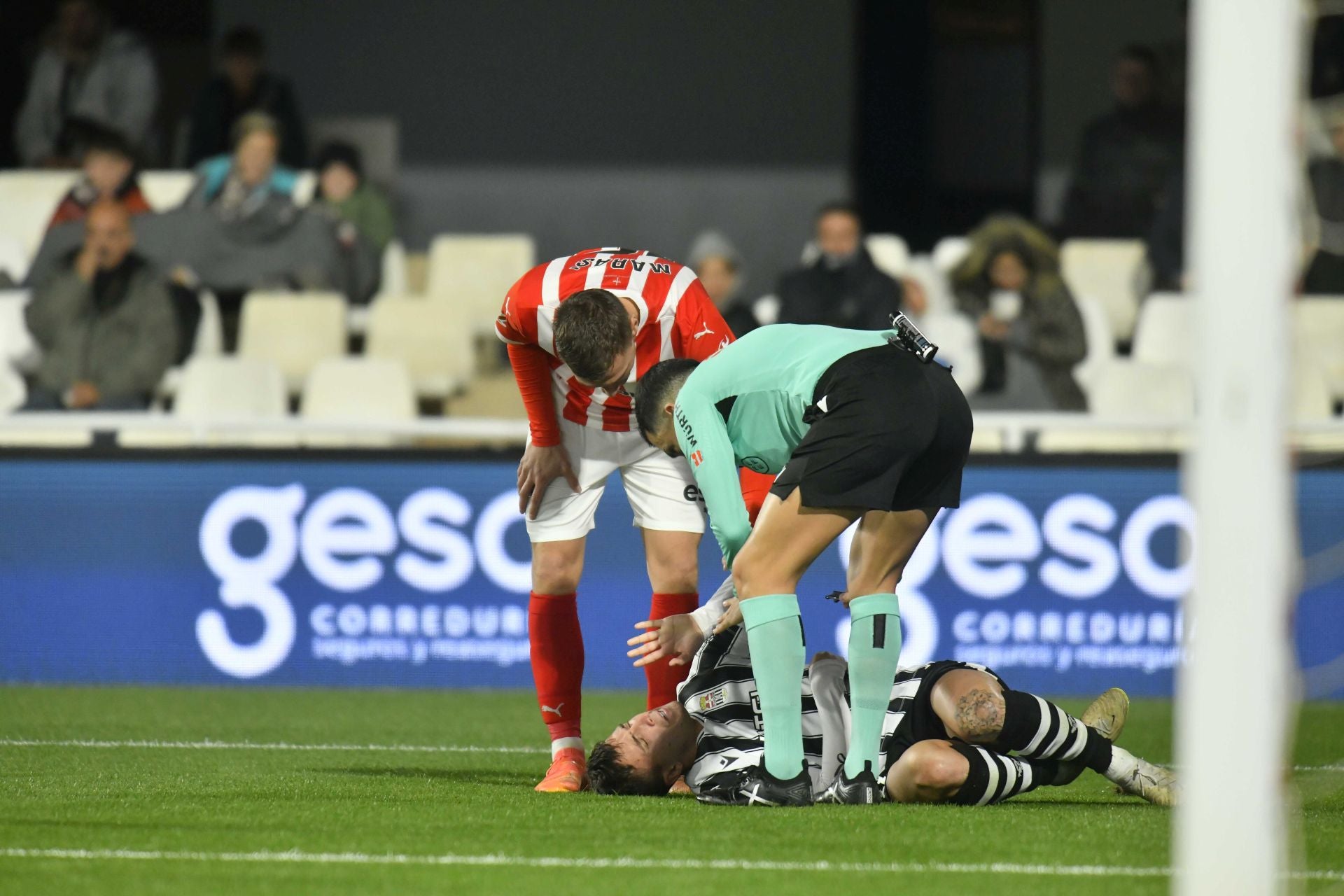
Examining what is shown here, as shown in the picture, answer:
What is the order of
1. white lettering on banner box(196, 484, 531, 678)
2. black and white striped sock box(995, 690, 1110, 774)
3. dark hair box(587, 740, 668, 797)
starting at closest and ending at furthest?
black and white striped sock box(995, 690, 1110, 774) → dark hair box(587, 740, 668, 797) → white lettering on banner box(196, 484, 531, 678)

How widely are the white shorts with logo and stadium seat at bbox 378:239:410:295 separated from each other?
649 cm

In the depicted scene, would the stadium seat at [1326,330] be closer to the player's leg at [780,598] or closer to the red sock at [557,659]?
the red sock at [557,659]

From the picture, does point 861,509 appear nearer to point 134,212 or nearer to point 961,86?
point 134,212

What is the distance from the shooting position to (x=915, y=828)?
4.86 m

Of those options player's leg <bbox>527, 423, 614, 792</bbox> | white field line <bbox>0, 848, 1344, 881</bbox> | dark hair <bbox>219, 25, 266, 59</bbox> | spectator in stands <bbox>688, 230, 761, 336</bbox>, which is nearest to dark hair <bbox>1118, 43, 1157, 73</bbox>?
spectator in stands <bbox>688, 230, 761, 336</bbox>

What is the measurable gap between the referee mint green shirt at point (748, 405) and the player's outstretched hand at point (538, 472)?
95 centimetres

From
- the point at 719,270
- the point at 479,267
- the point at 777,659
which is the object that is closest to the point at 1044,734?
the point at 777,659

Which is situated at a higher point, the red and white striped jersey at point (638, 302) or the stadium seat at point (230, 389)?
the red and white striped jersey at point (638, 302)

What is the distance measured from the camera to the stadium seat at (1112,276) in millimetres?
12562

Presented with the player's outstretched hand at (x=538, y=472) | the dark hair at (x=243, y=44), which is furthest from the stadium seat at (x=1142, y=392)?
the dark hair at (x=243, y=44)

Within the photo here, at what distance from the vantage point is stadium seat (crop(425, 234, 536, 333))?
41.3 feet

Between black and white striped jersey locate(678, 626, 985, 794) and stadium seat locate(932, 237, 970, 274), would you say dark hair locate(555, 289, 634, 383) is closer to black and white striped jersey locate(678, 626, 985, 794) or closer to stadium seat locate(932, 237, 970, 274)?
black and white striped jersey locate(678, 626, 985, 794)

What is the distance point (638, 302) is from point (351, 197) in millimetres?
7062

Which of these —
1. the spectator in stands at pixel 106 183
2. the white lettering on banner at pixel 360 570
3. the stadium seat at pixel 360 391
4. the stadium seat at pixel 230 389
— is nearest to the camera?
the white lettering on banner at pixel 360 570
